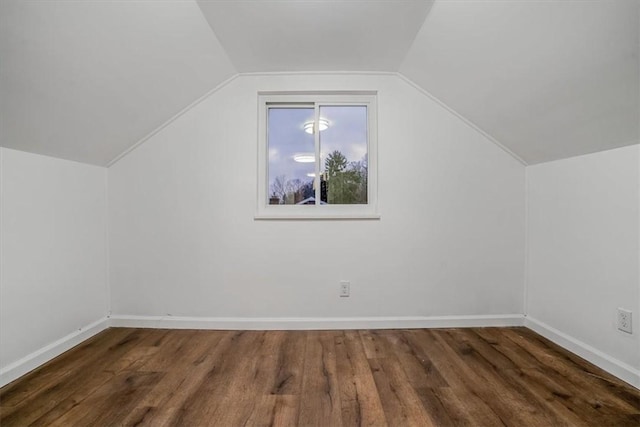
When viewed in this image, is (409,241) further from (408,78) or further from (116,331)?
Answer: (116,331)

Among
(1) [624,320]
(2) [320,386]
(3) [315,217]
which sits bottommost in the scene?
(2) [320,386]

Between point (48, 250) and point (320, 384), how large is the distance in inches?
75.6

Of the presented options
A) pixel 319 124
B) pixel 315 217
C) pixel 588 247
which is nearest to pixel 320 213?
pixel 315 217

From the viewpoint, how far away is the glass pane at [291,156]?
7.26 feet

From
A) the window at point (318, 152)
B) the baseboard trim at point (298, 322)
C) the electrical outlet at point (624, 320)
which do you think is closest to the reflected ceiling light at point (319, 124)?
the window at point (318, 152)

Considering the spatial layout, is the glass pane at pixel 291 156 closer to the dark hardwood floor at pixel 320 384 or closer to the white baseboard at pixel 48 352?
the dark hardwood floor at pixel 320 384

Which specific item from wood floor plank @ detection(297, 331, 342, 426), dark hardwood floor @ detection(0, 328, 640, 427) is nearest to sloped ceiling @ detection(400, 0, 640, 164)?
dark hardwood floor @ detection(0, 328, 640, 427)

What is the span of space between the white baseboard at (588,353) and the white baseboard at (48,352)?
3.45 meters

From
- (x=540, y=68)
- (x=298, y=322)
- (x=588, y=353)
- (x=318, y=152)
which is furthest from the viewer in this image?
(x=318, y=152)

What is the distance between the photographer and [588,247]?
165 centimetres

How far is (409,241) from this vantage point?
2.10m

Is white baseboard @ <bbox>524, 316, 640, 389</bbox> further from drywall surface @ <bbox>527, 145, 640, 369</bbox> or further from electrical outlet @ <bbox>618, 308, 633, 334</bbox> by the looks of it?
electrical outlet @ <bbox>618, 308, 633, 334</bbox>

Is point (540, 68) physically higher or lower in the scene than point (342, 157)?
higher

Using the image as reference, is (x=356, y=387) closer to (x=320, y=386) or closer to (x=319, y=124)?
(x=320, y=386)
